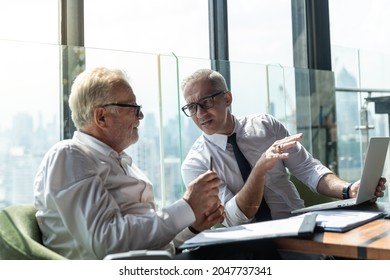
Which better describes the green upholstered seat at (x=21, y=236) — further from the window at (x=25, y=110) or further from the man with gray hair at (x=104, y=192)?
the window at (x=25, y=110)

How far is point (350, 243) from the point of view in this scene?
3.55ft

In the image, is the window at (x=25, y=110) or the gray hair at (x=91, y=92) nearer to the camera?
the gray hair at (x=91, y=92)

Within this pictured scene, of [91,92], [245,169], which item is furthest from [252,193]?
[91,92]

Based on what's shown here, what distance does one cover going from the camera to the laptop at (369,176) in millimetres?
1617

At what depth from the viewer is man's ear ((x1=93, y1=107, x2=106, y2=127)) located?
1.52 m

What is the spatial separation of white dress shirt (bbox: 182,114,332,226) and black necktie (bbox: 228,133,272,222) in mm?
19

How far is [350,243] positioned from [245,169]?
1016 millimetres

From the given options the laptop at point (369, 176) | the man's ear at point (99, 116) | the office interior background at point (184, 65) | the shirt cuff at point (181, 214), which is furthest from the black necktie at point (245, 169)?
the man's ear at point (99, 116)

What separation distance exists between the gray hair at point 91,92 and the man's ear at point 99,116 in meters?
0.01

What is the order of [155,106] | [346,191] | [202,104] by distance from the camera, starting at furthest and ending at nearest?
[155,106]
[202,104]
[346,191]

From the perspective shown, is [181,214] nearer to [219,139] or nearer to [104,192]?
[104,192]

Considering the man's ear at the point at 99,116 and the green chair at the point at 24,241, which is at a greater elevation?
the man's ear at the point at 99,116
